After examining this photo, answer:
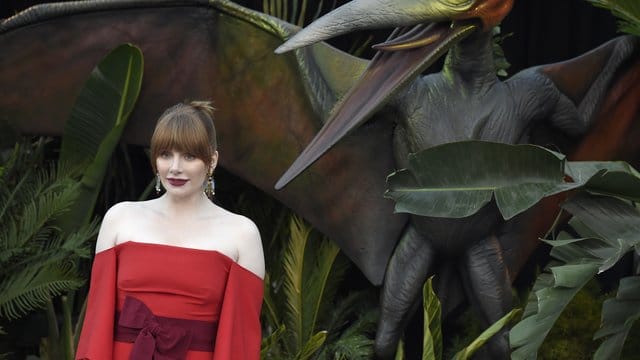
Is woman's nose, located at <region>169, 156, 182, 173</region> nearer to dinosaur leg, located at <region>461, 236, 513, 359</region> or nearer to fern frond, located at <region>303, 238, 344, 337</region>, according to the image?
dinosaur leg, located at <region>461, 236, 513, 359</region>

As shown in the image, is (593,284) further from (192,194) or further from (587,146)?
(192,194)

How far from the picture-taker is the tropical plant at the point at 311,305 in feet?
16.5

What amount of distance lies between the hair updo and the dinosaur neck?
1623 millimetres

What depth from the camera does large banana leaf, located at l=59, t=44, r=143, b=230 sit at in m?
4.83

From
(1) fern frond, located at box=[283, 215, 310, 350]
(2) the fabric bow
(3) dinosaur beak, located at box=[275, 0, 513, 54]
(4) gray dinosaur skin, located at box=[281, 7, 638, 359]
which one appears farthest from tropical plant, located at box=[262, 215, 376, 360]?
(2) the fabric bow

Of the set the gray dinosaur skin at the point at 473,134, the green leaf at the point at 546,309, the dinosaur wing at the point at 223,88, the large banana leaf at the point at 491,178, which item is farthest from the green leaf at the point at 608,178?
the dinosaur wing at the point at 223,88

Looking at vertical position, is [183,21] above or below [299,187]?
above

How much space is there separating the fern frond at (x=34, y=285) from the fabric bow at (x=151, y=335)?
5.52ft

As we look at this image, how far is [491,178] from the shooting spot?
4.00 m

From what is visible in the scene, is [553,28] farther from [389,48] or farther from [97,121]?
[97,121]

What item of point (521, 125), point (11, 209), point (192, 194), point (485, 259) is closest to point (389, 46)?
point (521, 125)

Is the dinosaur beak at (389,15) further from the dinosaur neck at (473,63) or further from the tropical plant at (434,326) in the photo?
the tropical plant at (434,326)

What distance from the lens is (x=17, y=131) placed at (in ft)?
16.0

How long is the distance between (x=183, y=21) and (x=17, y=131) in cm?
78
